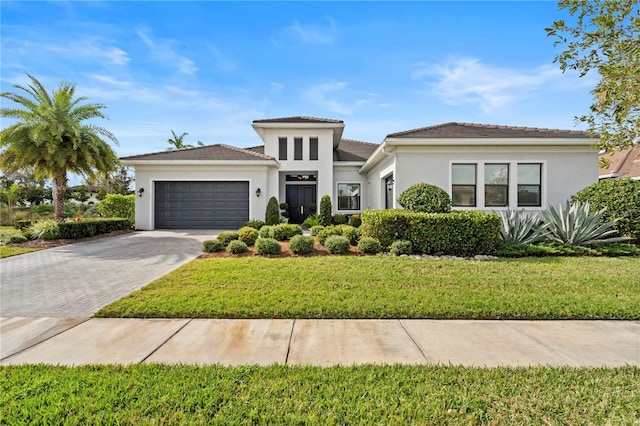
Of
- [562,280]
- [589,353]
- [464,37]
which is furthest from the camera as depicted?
[464,37]

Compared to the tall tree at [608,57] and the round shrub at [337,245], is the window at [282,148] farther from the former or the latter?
the tall tree at [608,57]

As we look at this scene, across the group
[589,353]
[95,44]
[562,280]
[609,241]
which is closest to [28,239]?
[95,44]

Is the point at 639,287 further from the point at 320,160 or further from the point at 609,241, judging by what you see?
the point at 320,160

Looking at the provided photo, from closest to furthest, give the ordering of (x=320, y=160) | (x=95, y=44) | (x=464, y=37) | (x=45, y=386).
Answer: (x=45, y=386) → (x=464, y=37) → (x=95, y=44) → (x=320, y=160)

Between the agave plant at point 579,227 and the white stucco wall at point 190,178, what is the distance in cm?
1147

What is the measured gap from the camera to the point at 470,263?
7074 millimetres

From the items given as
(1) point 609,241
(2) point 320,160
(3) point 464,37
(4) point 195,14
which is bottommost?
(1) point 609,241

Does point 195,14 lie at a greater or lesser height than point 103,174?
greater

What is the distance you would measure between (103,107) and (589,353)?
52.7 feet

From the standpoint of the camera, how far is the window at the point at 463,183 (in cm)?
1127

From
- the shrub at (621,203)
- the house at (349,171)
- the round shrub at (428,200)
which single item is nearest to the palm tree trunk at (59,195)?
the house at (349,171)

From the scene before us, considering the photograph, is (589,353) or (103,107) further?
(103,107)

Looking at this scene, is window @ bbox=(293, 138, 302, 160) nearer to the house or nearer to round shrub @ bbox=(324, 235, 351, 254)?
the house

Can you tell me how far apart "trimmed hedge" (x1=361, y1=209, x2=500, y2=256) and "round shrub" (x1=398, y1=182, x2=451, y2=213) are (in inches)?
20.6
